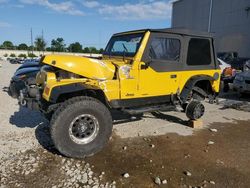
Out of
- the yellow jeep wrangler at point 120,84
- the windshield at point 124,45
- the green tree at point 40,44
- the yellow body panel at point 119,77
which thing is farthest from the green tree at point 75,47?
the yellow body panel at point 119,77

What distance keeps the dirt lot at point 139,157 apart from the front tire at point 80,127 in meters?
0.18

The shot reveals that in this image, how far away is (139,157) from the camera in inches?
177

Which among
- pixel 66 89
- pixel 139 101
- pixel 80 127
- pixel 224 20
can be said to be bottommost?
pixel 80 127

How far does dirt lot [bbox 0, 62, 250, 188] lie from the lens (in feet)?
12.2

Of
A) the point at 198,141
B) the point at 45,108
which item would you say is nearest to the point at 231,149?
the point at 198,141

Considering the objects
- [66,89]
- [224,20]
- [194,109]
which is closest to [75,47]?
[224,20]

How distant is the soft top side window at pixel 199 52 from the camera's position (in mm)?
5995

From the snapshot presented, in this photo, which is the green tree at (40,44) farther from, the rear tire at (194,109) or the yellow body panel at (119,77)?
the yellow body panel at (119,77)

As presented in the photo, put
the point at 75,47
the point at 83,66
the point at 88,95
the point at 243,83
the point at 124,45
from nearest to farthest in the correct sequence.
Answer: the point at 83,66
the point at 88,95
the point at 124,45
the point at 243,83
the point at 75,47

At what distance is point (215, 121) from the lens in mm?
6875

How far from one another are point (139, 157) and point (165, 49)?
2346 mm

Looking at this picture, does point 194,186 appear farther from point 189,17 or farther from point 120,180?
point 189,17

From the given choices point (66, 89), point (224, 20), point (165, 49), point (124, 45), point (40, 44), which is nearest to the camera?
point (66, 89)

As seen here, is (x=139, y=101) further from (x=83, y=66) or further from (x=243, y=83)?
(x=243, y=83)
